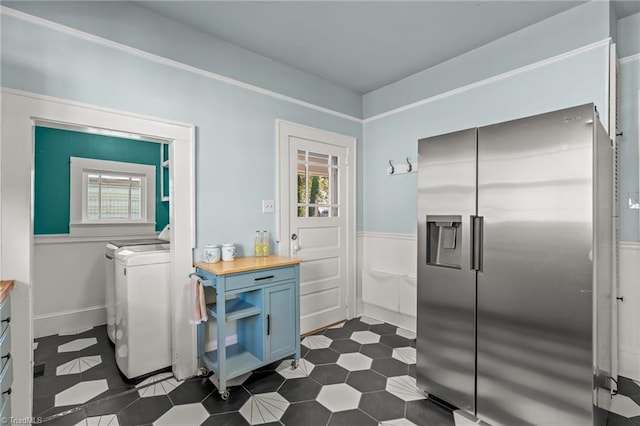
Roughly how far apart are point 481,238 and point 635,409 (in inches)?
59.2

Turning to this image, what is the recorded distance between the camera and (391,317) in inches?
135

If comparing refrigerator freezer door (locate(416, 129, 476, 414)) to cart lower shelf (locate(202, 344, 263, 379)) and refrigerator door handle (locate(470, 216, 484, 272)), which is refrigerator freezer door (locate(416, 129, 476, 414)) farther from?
cart lower shelf (locate(202, 344, 263, 379))

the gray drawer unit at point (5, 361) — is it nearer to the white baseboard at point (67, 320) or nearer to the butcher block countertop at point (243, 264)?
the butcher block countertop at point (243, 264)

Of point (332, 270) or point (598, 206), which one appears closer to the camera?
point (598, 206)

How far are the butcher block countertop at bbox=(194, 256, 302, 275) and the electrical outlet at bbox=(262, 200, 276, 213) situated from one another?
49 centimetres

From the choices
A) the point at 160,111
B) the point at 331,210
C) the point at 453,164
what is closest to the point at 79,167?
the point at 160,111

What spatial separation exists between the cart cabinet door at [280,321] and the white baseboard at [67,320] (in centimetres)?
225

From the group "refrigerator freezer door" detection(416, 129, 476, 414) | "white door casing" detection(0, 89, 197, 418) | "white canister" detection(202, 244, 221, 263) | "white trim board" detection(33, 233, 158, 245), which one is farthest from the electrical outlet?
"white trim board" detection(33, 233, 158, 245)

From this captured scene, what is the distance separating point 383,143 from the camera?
3568 mm

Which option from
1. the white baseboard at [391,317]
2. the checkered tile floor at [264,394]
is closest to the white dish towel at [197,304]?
the checkered tile floor at [264,394]

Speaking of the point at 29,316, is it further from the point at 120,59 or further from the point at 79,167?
the point at 79,167

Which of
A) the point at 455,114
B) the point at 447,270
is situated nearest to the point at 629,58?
the point at 455,114

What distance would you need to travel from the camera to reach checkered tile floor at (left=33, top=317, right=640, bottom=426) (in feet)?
6.17

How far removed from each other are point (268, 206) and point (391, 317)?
1.85m
